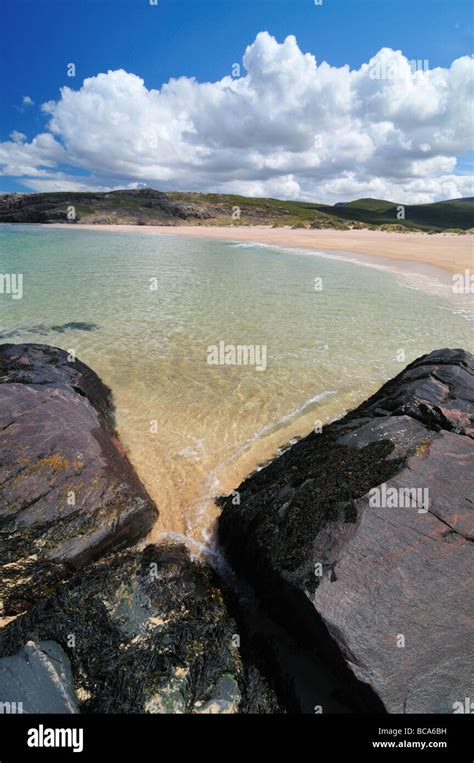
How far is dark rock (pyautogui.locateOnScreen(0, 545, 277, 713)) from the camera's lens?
353cm

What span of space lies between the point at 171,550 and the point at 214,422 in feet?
13.1

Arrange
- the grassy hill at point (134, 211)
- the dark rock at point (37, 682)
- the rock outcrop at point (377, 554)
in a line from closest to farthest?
the dark rock at point (37, 682) → the rock outcrop at point (377, 554) → the grassy hill at point (134, 211)

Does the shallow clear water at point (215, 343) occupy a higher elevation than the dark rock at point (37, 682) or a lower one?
higher

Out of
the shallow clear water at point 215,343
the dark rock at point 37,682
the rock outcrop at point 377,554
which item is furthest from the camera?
the shallow clear water at point 215,343

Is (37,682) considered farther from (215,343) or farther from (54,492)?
(215,343)

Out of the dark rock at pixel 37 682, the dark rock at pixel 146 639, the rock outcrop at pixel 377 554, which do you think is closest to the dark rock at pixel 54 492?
the dark rock at pixel 146 639

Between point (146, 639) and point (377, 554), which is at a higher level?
point (377, 554)

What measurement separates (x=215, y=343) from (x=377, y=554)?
10.5m

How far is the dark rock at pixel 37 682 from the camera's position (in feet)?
10.4

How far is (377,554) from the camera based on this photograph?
3998 millimetres

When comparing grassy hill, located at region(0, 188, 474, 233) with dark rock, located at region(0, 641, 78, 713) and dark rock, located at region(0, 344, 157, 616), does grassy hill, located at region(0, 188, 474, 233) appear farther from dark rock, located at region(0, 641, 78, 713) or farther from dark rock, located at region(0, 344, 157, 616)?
dark rock, located at region(0, 641, 78, 713)

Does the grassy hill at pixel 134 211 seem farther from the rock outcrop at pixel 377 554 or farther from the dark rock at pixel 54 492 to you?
the rock outcrop at pixel 377 554

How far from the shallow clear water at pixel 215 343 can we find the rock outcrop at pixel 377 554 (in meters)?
1.92

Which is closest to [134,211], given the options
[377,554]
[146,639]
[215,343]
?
[215,343]
